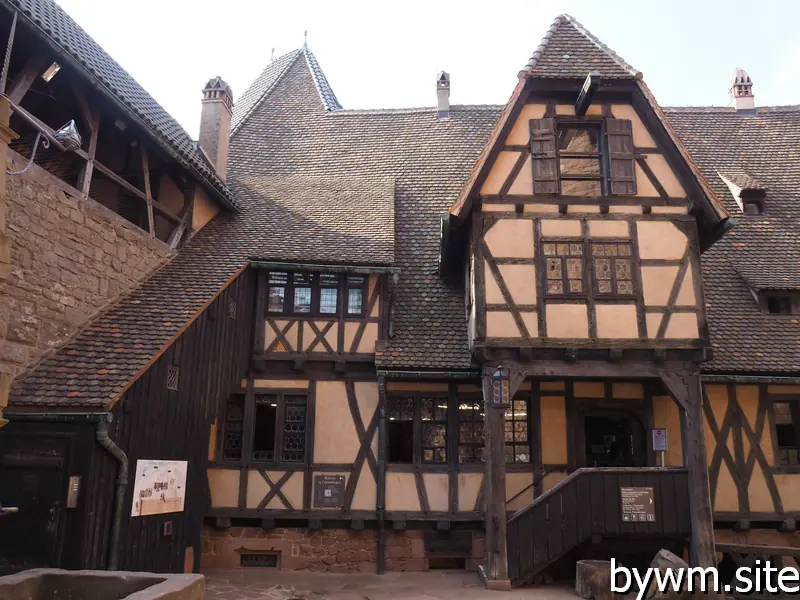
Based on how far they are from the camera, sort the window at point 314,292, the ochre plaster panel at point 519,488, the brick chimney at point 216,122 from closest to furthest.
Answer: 1. the ochre plaster panel at point 519,488
2. the window at point 314,292
3. the brick chimney at point 216,122

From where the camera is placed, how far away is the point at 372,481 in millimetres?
11922

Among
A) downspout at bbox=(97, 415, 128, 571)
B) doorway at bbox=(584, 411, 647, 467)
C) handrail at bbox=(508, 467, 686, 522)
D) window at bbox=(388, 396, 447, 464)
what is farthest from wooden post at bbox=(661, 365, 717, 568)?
downspout at bbox=(97, 415, 128, 571)

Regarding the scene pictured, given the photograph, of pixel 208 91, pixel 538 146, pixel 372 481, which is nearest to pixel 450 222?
pixel 538 146

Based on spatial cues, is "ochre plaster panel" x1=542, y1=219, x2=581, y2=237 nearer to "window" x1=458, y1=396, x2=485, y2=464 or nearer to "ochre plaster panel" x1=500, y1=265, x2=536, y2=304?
"ochre plaster panel" x1=500, y1=265, x2=536, y2=304

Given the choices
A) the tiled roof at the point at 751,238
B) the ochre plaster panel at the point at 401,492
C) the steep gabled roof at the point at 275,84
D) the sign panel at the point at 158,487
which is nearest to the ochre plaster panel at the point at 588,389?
the tiled roof at the point at 751,238

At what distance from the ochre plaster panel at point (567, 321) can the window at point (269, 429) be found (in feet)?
15.9

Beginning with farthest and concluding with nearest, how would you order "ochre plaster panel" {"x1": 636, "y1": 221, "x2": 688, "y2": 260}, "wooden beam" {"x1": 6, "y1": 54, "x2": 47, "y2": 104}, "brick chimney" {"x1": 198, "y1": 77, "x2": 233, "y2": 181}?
"brick chimney" {"x1": 198, "y1": 77, "x2": 233, "y2": 181} < "ochre plaster panel" {"x1": 636, "y1": 221, "x2": 688, "y2": 260} < "wooden beam" {"x1": 6, "y1": 54, "x2": 47, "y2": 104}

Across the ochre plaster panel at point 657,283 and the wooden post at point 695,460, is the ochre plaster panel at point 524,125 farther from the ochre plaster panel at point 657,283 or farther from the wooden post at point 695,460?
the wooden post at point 695,460

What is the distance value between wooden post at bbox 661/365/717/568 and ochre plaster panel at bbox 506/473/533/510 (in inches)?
107

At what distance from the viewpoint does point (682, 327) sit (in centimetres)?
1073

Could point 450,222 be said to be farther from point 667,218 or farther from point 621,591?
point 621,591

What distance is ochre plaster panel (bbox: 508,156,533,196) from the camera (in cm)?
1134

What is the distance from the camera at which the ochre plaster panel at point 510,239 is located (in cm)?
1112

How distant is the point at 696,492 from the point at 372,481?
5.44 meters
